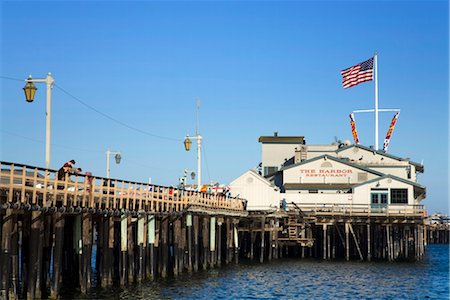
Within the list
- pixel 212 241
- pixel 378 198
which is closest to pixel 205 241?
pixel 212 241

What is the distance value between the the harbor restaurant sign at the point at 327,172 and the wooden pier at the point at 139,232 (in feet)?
19.1

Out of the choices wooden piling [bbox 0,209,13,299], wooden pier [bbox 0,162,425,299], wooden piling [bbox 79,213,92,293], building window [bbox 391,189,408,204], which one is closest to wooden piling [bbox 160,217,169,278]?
wooden pier [bbox 0,162,425,299]

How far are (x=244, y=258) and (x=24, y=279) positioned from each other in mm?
32210

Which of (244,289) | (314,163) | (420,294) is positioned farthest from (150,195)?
(314,163)

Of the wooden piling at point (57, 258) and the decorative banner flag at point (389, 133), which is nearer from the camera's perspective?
the wooden piling at point (57, 258)

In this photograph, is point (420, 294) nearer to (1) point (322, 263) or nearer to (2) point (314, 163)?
(1) point (322, 263)

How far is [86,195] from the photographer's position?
107 feet

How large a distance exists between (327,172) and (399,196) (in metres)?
8.30

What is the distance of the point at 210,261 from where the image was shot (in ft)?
161

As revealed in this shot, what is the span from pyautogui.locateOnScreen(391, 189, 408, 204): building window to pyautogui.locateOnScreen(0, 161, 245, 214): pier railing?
19.6 metres

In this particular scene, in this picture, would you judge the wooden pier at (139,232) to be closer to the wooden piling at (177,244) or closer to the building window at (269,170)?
the wooden piling at (177,244)

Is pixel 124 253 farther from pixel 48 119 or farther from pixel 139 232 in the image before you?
pixel 48 119

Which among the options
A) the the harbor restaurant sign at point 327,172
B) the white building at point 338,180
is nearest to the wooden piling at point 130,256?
the white building at point 338,180

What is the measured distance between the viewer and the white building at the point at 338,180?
203 ft
